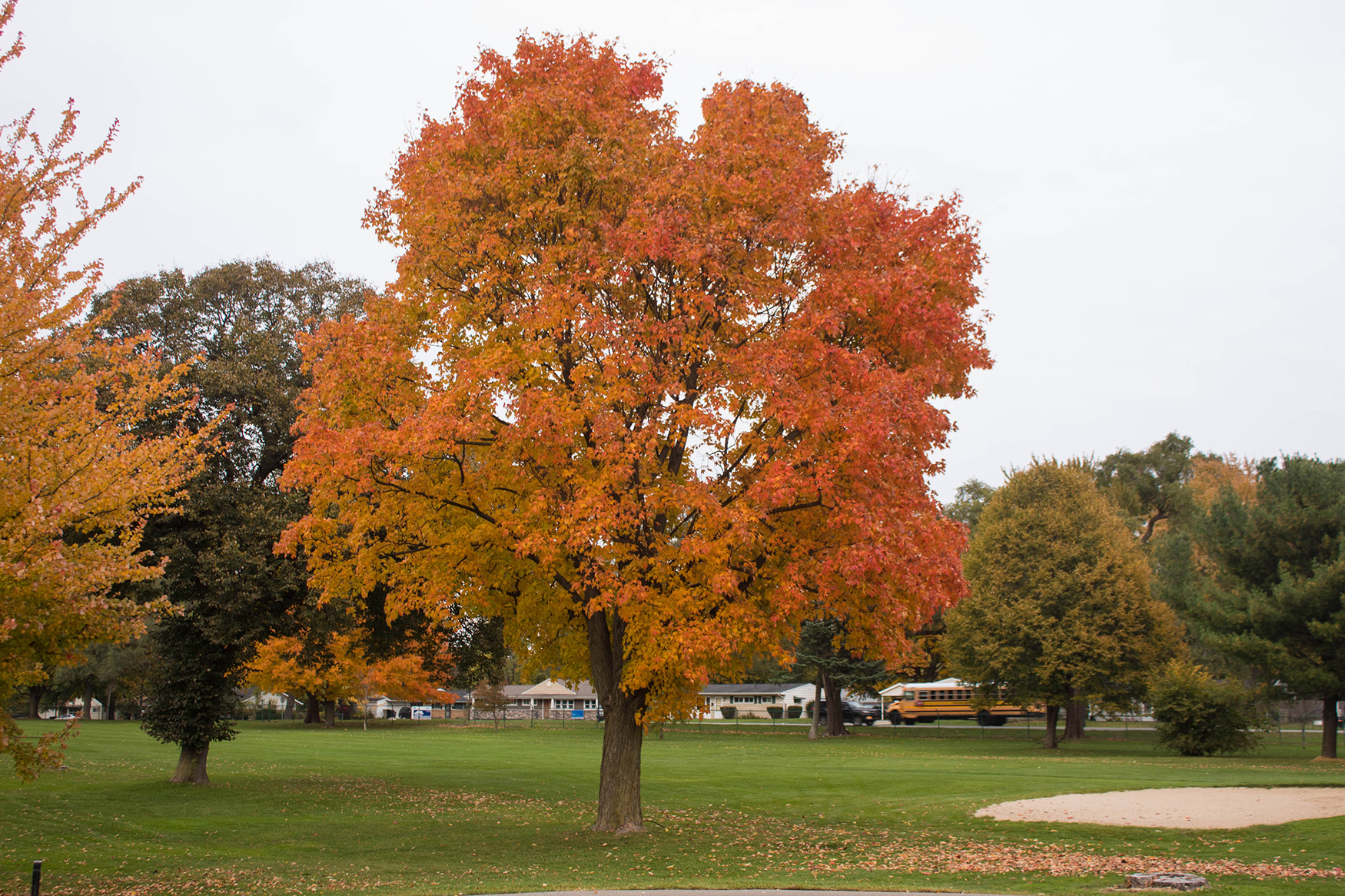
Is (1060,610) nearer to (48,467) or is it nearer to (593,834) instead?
(593,834)

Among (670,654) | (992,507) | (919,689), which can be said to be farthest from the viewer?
(919,689)

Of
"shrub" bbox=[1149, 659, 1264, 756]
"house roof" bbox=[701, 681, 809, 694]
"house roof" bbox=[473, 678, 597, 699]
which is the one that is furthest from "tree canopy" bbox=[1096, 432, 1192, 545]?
"house roof" bbox=[473, 678, 597, 699]

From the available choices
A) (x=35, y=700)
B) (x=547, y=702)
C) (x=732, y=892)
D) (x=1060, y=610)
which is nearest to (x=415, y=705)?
(x=547, y=702)

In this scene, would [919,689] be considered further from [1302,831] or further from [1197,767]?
[1302,831]

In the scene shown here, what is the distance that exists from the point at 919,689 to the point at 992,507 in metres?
23.0

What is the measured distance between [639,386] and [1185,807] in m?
15.2

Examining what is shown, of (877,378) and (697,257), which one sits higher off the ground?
(697,257)

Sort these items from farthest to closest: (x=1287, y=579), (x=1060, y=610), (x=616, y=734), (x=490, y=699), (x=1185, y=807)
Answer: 1. (x=490, y=699)
2. (x=1060, y=610)
3. (x=1287, y=579)
4. (x=1185, y=807)
5. (x=616, y=734)

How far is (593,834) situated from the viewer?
54.1ft

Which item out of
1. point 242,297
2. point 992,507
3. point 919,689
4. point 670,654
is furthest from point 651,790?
point 919,689

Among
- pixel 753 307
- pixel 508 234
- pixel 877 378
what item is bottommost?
pixel 877 378

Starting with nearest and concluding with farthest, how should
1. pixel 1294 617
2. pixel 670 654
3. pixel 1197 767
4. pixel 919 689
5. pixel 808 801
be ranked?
pixel 670 654, pixel 808 801, pixel 1197 767, pixel 1294 617, pixel 919 689

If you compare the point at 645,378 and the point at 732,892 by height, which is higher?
the point at 645,378

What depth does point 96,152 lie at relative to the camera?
9633mm
